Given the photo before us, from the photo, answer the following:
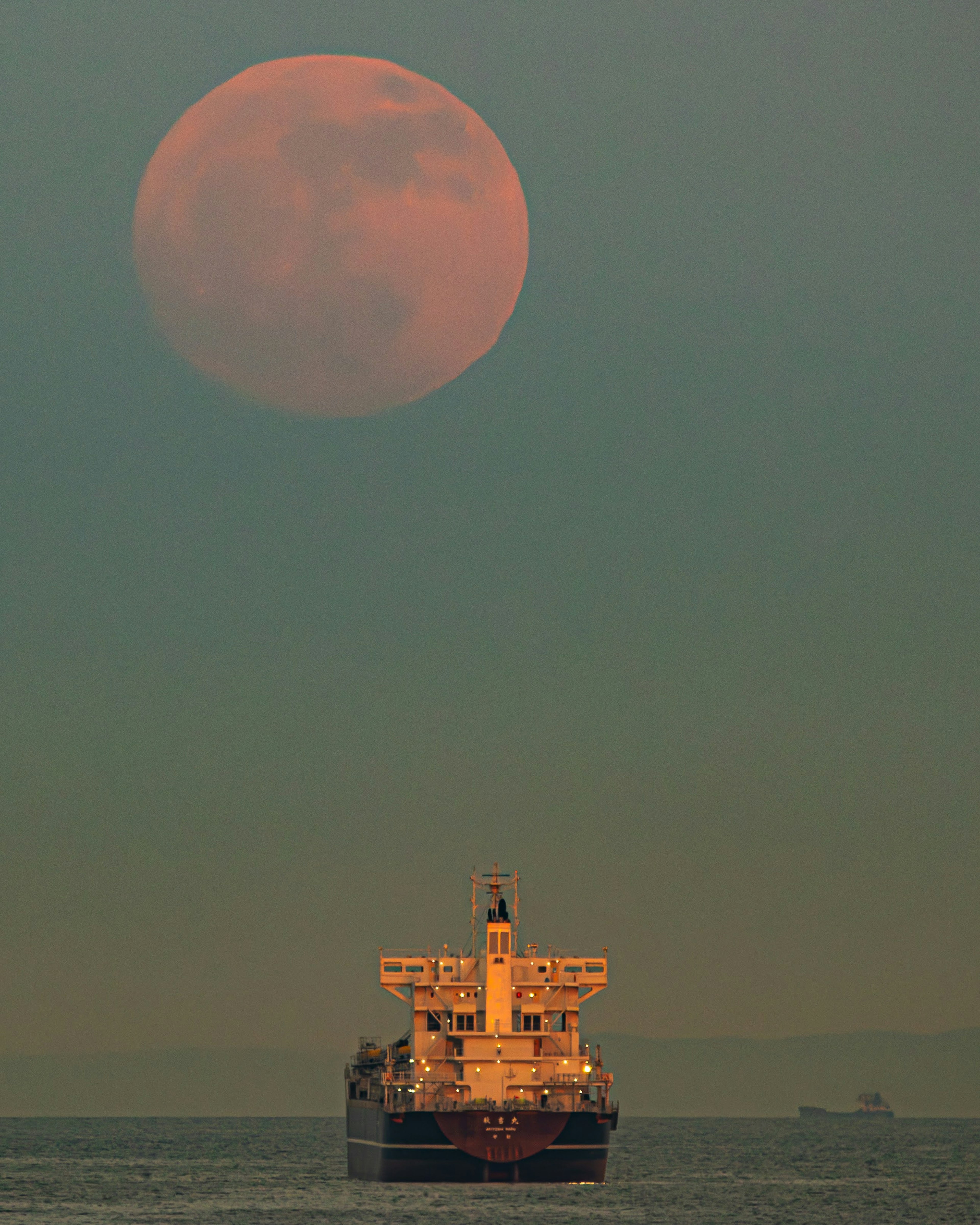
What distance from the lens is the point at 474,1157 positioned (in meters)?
96.1

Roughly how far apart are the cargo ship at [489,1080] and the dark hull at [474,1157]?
0.08m

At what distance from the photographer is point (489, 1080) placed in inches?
4112

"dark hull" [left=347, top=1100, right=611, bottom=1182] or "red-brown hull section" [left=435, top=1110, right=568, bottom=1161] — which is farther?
"dark hull" [left=347, top=1100, right=611, bottom=1182]

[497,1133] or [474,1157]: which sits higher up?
[497,1133]

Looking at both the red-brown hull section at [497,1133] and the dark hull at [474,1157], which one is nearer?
the red-brown hull section at [497,1133]

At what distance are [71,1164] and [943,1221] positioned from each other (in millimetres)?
103852

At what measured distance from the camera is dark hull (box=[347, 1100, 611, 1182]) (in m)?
96.3

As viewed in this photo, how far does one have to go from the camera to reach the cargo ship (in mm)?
96875

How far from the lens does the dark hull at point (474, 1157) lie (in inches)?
3792

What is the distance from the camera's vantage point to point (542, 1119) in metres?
97.4

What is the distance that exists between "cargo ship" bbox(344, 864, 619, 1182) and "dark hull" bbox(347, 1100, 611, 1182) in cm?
8

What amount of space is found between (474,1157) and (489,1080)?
28.2 ft

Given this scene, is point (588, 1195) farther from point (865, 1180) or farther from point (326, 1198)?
point (865, 1180)

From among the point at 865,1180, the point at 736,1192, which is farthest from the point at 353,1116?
the point at 865,1180
